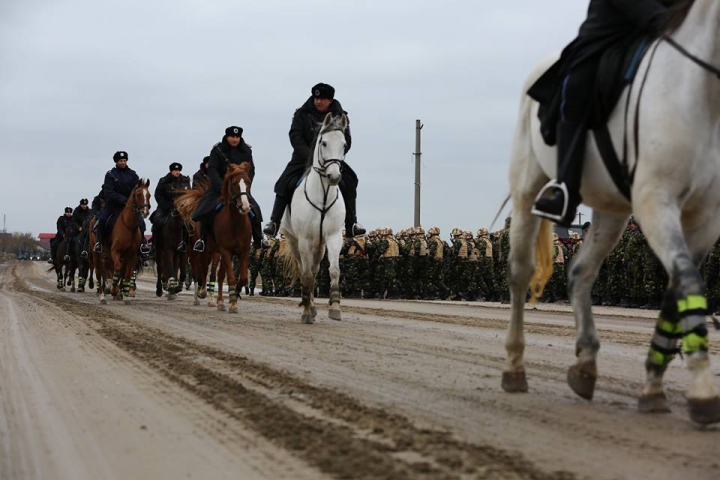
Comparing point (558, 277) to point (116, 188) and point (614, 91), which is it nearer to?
point (116, 188)

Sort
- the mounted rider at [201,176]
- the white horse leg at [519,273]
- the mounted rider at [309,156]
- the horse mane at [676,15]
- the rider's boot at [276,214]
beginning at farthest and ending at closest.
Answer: the mounted rider at [201,176] → the rider's boot at [276,214] → the mounted rider at [309,156] → the white horse leg at [519,273] → the horse mane at [676,15]

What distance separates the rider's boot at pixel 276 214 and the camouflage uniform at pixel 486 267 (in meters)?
13.5

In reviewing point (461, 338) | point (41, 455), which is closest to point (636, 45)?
point (41, 455)

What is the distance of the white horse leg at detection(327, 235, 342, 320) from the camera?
15484 millimetres

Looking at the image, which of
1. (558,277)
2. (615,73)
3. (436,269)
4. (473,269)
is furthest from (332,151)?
(436,269)

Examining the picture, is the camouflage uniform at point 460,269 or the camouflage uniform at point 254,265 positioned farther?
the camouflage uniform at point 254,265

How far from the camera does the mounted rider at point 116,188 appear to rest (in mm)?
22141

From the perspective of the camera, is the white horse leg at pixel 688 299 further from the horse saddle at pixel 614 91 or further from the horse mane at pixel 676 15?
the horse mane at pixel 676 15

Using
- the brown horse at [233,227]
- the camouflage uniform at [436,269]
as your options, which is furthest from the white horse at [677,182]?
the camouflage uniform at [436,269]

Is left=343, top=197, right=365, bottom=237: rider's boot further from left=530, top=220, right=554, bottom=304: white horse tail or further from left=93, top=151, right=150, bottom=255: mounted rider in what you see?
left=530, top=220, right=554, bottom=304: white horse tail

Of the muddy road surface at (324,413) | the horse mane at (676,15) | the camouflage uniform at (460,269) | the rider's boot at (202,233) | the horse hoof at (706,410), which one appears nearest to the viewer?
the muddy road surface at (324,413)

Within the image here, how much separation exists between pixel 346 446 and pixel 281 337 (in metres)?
6.92

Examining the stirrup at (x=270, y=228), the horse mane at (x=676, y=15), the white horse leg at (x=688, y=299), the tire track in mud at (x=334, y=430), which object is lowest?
the tire track in mud at (x=334, y=430)

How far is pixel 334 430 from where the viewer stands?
5.50 m
